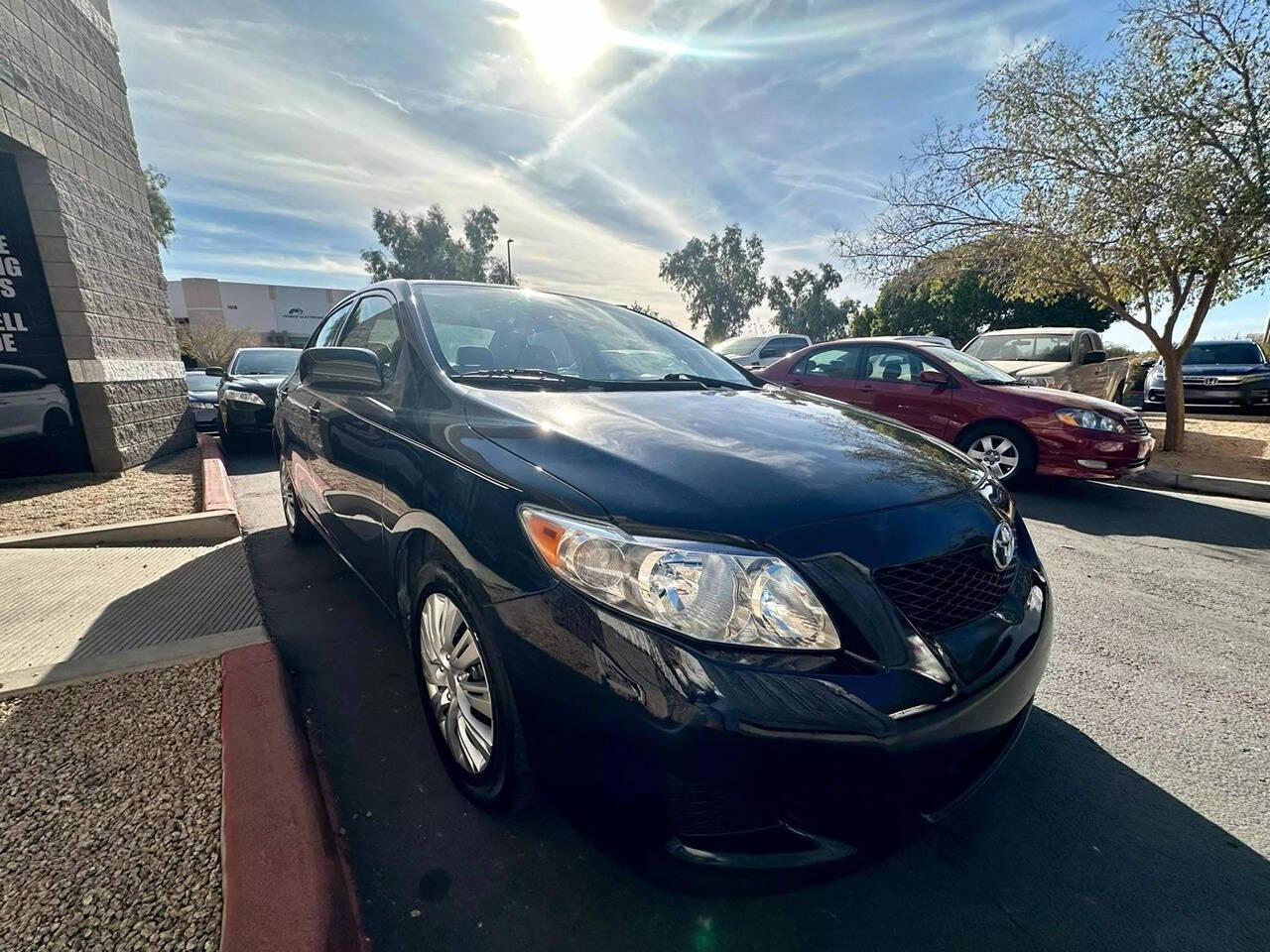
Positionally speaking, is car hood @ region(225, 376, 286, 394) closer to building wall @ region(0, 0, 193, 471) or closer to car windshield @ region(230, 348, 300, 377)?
car windshield @ region(230, 348, 300, 377)

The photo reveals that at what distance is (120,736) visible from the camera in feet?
6.27

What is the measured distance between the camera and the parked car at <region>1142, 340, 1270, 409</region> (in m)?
12.4

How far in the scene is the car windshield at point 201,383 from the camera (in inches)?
437

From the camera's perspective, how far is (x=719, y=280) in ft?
157

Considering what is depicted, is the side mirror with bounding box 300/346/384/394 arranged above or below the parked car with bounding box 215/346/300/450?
above

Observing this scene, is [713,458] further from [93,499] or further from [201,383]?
[201,383]

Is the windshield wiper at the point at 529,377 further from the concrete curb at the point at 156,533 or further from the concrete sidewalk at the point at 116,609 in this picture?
the concrete curb at the point at 156,533

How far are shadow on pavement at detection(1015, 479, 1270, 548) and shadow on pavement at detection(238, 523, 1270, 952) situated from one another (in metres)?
3.62

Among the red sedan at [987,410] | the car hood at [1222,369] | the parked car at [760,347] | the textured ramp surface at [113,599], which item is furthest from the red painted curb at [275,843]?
the car hood at [1222,369]

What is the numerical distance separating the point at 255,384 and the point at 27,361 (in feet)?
8.13

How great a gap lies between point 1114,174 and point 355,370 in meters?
8.64

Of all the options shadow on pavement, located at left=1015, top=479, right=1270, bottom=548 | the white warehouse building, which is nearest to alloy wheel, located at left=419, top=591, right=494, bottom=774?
shadow on pavement, located at left=1015, top=479, right=1270, bottom=548

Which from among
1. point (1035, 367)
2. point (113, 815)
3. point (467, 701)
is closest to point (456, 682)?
point (467, 701)

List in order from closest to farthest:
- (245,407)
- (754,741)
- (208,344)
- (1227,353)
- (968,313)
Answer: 1. (754,741)
2. (245,407)
3. (1227,353)
4. (208,344)
5. (968,313)
